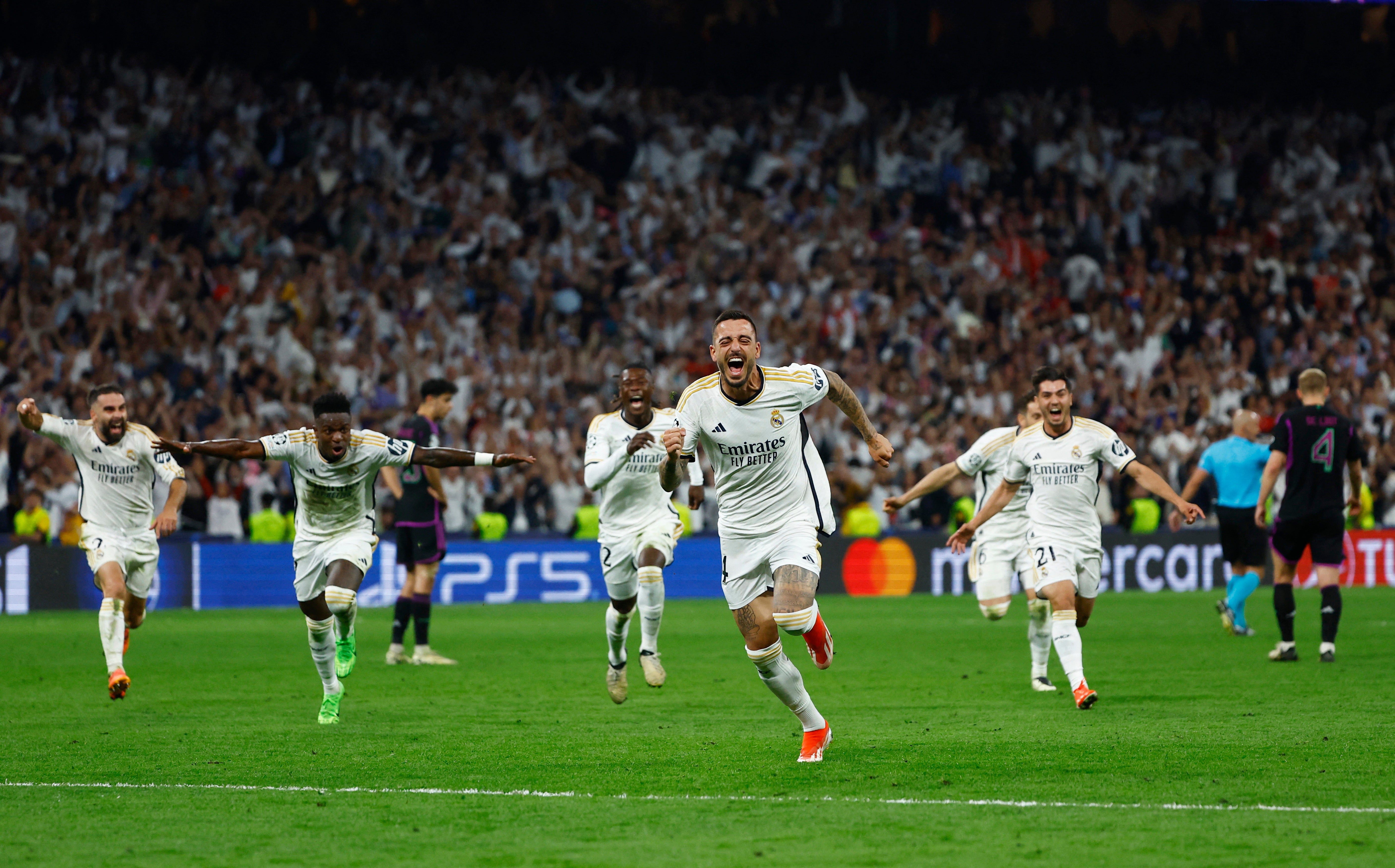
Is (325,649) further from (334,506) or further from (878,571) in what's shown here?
(878,571)

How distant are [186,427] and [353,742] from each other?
16127 mm

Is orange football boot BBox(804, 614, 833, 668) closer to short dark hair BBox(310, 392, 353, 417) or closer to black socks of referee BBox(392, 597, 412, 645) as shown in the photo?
short dark hair BBox(310, 392, 353, 417)

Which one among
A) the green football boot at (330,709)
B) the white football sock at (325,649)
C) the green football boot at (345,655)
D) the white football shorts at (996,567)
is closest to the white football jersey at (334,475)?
the white football sock at (325,649)

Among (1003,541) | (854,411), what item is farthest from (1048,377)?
(854,411)

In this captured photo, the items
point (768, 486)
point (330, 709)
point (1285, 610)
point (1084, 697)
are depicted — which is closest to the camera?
point (768, 486)

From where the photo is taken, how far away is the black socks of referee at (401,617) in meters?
15.6

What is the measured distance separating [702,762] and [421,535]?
25.2ft

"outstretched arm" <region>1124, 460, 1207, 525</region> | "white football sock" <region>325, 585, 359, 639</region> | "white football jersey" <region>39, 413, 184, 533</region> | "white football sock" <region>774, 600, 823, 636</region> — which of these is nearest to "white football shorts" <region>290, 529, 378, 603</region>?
"white football sock" <region>325, 585, 359, 639</region>

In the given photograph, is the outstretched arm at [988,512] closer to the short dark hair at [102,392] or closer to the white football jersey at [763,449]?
the white football jersey at [763,449]

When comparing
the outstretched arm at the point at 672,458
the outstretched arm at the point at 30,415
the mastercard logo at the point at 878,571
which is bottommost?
the mastercard logo at the point at 878,571

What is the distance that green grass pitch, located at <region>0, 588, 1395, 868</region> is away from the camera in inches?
252

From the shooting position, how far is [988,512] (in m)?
12.4

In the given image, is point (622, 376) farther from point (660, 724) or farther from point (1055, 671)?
point (1055, 671)

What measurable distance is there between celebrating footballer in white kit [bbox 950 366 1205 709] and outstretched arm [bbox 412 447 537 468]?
342 cm
